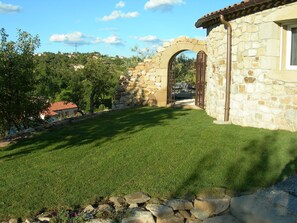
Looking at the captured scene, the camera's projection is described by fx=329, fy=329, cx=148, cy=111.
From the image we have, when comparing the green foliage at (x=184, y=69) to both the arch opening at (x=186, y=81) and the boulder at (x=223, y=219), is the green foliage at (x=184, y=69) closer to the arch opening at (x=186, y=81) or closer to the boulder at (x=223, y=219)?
the arch opening at (x=186, y=81)

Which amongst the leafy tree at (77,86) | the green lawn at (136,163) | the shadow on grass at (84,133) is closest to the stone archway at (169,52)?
the shadow on grass at (84,133)

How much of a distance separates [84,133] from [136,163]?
3238 mm

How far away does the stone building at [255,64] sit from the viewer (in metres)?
7.75

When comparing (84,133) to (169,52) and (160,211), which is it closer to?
(160,211)

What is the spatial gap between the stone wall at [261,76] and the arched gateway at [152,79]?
4.61 m

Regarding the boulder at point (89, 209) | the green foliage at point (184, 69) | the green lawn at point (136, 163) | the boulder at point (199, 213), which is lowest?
the boulder at point (199, 213)

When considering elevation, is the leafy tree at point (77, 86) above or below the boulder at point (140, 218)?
above

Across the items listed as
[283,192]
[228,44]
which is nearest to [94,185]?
[283,192]

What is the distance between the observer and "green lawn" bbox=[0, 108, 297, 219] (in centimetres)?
463

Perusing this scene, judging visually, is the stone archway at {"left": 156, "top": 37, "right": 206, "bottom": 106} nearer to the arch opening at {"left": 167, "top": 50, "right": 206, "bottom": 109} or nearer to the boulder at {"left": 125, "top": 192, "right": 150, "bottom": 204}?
the arch opening at {"left": 167, "top": 50, "right": 206, "bottom": 109}

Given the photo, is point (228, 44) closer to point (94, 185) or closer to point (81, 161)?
point (81, 161)

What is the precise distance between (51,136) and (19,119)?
3.11 ft

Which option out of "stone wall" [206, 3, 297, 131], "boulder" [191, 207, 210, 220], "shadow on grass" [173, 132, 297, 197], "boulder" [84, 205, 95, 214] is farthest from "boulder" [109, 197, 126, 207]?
"stone wall" [206, 3, 297, 131]

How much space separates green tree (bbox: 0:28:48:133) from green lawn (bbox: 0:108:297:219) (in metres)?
0.82
